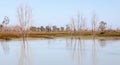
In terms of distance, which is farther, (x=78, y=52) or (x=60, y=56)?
(x=78, y=52)

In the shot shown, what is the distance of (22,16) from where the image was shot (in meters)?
43.6

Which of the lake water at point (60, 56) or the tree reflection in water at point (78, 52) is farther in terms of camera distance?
the tree reflection in water at point (78, 52)

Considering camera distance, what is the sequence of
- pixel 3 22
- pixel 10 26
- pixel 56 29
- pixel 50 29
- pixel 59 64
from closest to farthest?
pixel 59 64, pixel 3 22, pixel 10 26, pixel 50 29, pixel 56 29

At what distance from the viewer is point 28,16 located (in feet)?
144

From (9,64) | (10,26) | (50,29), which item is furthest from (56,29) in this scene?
(9,64)

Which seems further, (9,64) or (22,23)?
(22,23)

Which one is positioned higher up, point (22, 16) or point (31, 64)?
point (22, 16)

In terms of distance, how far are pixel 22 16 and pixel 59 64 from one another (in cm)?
3202

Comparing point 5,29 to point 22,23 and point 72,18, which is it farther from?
point 22,23

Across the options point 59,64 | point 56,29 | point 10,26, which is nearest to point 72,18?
point 10,26

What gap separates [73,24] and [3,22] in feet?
78.4

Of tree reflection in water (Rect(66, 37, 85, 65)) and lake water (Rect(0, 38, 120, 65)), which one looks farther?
tree reflection in water (Rect(66, 37, 85, 65))

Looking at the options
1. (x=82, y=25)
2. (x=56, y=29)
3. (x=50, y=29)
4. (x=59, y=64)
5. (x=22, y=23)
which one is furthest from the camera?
(x=56, y=29)

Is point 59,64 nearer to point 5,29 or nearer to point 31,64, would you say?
point 31,64
